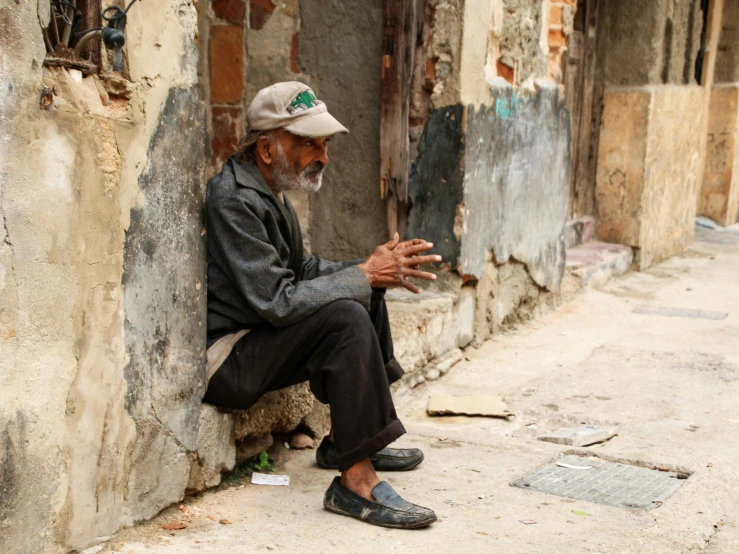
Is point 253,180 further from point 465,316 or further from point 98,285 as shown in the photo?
point 465,316

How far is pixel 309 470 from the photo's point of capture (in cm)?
339

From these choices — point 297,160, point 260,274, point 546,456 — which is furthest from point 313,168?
point 546,456

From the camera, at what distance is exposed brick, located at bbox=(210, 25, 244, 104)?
530 centimetres

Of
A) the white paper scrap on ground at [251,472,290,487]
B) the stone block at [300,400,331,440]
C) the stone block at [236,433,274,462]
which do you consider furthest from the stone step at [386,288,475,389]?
the white paper scrap on ground at [251,472,290,487]

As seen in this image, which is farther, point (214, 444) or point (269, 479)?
point (269, 479)

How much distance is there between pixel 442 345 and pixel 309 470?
1.54 meters

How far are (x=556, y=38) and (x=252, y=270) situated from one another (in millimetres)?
3609

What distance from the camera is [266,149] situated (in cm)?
317

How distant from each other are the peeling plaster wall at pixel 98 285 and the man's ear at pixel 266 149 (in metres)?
0.32

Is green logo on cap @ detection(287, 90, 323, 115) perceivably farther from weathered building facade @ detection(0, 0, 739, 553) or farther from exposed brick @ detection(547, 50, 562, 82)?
exposed brick @ detection(547, 50, 562, 82)

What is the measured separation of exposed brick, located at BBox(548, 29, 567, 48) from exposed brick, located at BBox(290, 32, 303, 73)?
63.3 inches

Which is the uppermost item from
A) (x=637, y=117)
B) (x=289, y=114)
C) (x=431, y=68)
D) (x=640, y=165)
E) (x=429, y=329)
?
(x=431, y=68)

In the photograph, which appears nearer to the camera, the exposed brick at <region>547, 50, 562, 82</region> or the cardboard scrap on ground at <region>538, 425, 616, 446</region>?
the cardboard scrap on ground at <region>538, 425, 616, 446</region>

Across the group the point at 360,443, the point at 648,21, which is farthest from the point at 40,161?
the point at 648,21
